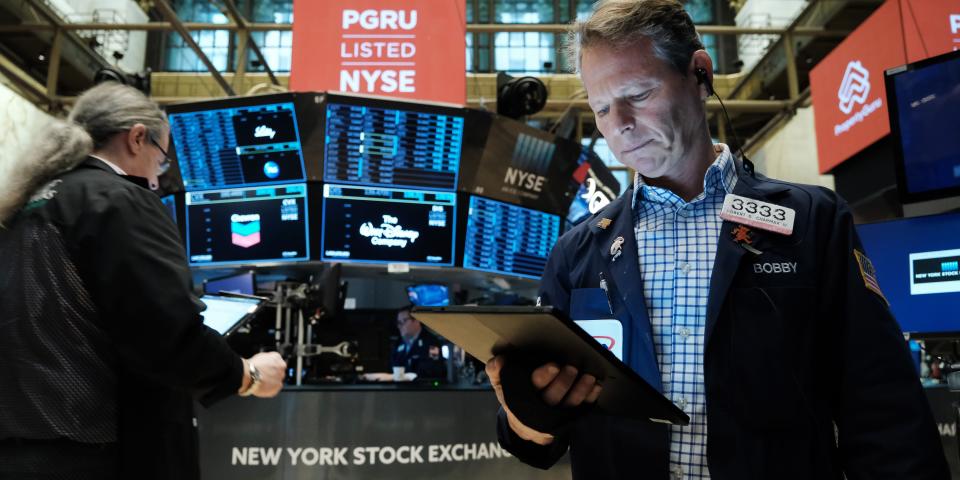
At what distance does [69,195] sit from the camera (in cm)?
195

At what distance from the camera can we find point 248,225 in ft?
17.3

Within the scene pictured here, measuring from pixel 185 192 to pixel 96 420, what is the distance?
385 centimetres

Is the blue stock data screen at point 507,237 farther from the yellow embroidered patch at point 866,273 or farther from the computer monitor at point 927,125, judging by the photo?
the yellow embroidered patch at point 866,273

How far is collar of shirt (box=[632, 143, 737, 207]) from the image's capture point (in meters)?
1.45

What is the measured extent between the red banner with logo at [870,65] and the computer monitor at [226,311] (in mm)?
3515

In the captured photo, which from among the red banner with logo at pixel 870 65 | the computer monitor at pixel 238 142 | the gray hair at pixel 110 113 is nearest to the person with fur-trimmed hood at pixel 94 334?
the gray hair at pixel 110 113

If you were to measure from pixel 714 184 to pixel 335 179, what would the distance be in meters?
4.09

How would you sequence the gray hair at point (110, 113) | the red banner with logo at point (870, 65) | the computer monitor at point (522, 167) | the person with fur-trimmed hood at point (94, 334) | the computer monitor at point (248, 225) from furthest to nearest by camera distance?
1. the computer monitor at point (522, 167)
2. the computer monitor at point (248, 225)
3. the red banner with logo at point (870, 65)
4. the gray hair at point (110, 113)
5. the person with fur-trimmed hood at point (94, 334)

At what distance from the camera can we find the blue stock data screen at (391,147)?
5.14 meters

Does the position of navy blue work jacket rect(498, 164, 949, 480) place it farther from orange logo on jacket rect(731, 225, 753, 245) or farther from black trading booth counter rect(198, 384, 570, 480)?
black trading booth counter rect(198, 384, 570, 480)

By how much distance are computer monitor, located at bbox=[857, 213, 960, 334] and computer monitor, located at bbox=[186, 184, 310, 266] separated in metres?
3.91

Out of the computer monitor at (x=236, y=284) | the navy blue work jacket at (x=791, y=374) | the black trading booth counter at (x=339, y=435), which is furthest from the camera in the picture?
the computer monitor at (x=236, y=284)

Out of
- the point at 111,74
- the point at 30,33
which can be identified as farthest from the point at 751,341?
the point at 30,33

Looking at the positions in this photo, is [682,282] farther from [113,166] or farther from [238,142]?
[238,142]
